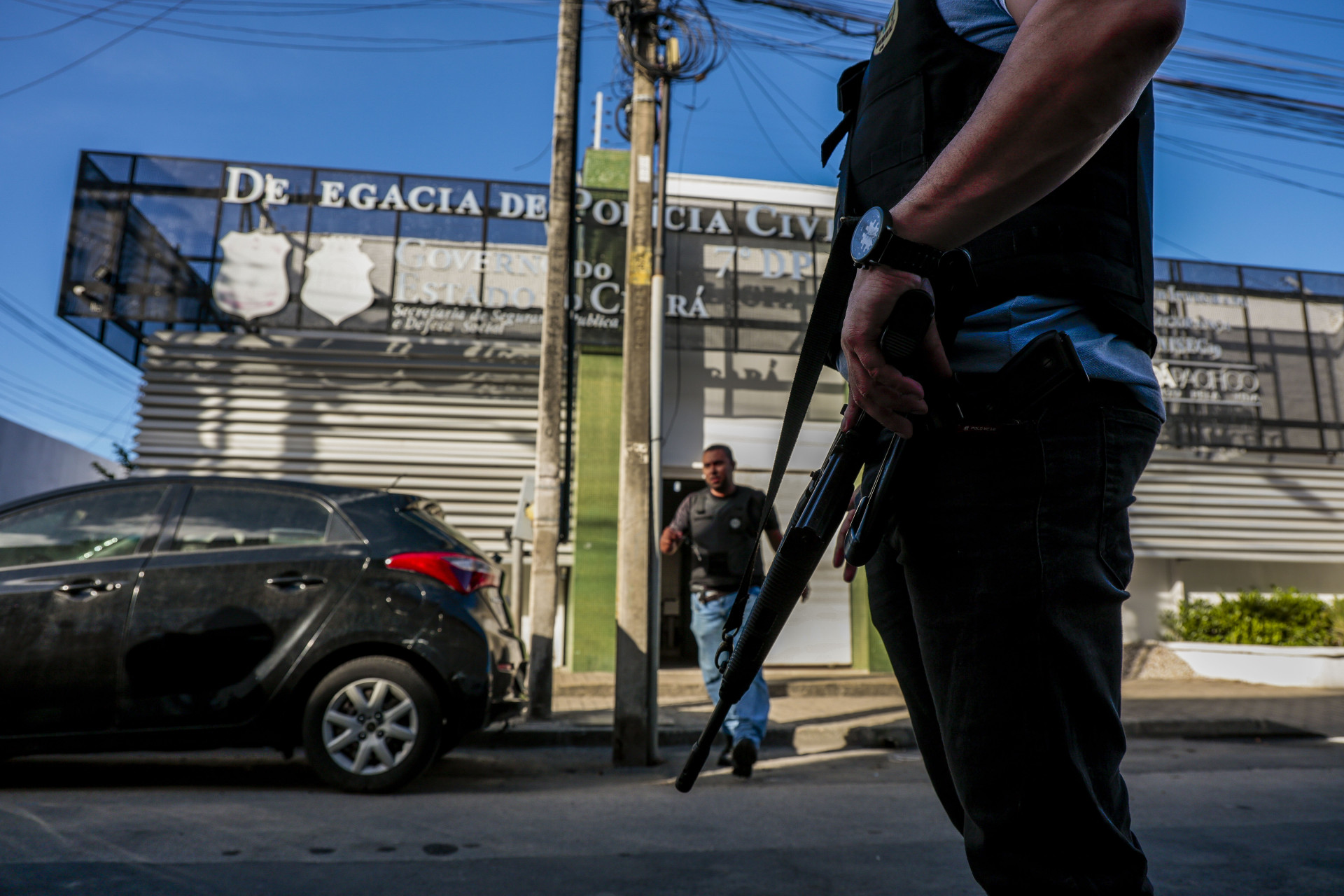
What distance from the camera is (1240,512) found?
1151cm

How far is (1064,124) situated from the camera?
3.48ft

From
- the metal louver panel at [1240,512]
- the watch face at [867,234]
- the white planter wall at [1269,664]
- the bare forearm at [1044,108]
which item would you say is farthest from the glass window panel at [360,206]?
the white planter wall at [1269,664]

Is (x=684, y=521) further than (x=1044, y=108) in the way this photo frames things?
Yes

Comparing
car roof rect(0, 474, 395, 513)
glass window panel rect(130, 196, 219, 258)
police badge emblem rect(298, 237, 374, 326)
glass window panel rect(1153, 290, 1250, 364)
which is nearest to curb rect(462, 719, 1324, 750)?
car roof rect(0, 474, 395, 513)

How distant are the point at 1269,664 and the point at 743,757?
323 inches

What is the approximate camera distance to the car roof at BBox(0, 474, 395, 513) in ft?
15.1

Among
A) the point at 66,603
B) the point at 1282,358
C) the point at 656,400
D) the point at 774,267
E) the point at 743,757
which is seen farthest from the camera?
the point at 1282,358

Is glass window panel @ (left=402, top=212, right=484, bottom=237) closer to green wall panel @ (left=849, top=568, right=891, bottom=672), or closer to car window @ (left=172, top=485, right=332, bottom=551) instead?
green wall panel @ (left=849, top=568, right=891, bottom=672)

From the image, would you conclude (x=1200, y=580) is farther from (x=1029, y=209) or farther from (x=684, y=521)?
(x=1029, y=209)

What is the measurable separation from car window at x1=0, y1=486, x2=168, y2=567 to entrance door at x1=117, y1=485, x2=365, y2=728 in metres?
0.19

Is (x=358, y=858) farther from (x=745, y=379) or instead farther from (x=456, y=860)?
(x=745, y=379)

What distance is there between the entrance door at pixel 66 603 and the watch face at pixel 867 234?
173 inches

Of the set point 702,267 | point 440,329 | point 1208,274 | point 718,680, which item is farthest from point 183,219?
point 1208,274

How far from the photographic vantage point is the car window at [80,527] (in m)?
4.49
